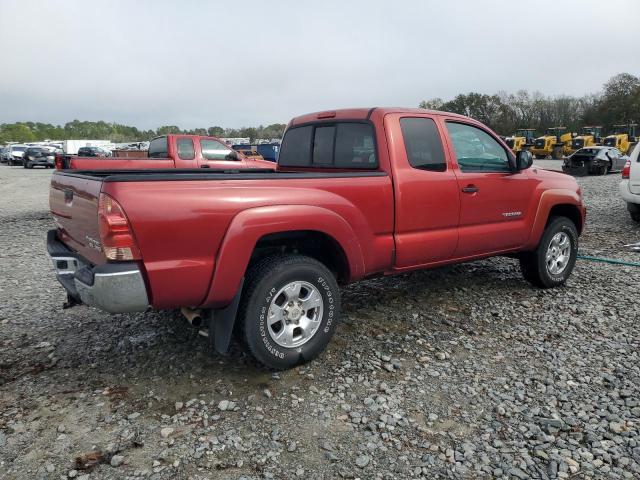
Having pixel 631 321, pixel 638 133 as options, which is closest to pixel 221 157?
pixel 631 321

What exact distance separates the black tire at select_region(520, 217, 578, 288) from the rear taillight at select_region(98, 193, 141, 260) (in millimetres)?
4163

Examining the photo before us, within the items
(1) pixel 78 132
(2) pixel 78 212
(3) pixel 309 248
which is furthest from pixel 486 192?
(1) pixel 78 132

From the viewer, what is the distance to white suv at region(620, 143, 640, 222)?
9250 millimetres

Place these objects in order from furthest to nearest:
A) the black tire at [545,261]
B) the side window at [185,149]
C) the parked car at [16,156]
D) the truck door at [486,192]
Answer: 1. the parked car at [16,156]
2. the side window at [185,149]
3. the black tire at [545,261]
4. the truck door at [486,192]

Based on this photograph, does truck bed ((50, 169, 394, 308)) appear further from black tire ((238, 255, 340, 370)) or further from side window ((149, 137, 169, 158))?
side window ((149, 137, 169, 158))

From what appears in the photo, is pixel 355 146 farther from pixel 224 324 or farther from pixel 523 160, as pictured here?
pixel 224 324

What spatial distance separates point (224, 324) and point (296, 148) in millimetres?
2319

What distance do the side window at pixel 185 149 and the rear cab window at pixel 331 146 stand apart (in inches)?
232

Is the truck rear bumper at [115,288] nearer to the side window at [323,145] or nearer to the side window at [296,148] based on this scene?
the side window at [323,145]

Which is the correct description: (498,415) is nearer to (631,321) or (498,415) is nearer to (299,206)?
(299,206)

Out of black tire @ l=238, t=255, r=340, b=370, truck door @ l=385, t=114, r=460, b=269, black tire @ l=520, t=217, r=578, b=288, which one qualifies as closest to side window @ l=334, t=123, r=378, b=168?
truck door @ l=385, t=114, r=460, b=269

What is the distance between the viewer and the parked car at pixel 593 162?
72.1ft

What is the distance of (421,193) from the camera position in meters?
4.10

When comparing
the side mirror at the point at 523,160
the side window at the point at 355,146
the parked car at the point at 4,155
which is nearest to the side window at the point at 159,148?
the side window at the point at 355,146
